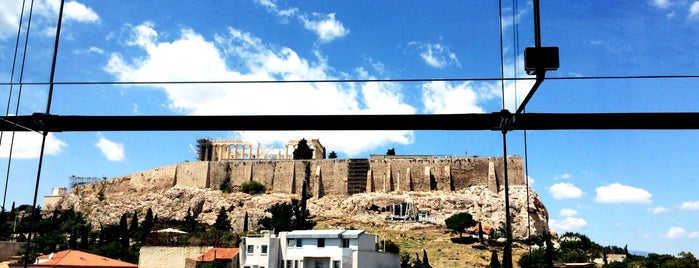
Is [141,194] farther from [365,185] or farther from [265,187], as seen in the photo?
[365,185]

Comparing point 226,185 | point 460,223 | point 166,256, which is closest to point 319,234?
point 166,256

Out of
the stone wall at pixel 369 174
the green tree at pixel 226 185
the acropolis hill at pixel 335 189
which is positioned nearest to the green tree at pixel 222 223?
the acropolis hill at pixel 335 189

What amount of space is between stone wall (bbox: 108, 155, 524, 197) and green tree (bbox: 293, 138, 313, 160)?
1.55m

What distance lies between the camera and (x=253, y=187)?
167 ft

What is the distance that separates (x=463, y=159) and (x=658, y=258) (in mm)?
17200

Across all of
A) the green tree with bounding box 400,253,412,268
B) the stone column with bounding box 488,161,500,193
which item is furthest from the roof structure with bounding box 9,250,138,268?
the stone column with bounding box 488,161,500,193

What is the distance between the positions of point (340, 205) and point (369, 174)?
391cm

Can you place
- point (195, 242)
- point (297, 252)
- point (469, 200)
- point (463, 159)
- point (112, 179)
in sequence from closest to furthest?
point (297, 252)
point (195, 242)
point (469, 200)
point (463, 159)
point (112, 179)

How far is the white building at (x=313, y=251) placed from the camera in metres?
24.8

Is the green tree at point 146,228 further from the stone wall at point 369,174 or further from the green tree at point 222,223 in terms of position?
the stone wall at point 369,174

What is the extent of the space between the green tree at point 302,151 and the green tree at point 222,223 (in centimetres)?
1015

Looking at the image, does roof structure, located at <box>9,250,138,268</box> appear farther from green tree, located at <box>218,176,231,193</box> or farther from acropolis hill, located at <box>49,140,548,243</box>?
green tree, located at <box>218,176,231,193</box>

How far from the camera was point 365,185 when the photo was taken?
5081cm

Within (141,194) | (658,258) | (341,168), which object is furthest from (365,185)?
(658,258)
